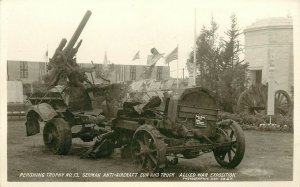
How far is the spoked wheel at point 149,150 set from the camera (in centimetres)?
437

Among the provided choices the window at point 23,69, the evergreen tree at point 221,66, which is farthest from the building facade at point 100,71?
the evergreen tree at point 221,66

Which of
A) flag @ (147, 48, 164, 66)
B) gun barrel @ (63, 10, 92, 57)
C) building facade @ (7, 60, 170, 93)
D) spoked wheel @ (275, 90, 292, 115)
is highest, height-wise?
gun barrel @ (63, 10, 92, 57)

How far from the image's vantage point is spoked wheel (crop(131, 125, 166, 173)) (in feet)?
14.3

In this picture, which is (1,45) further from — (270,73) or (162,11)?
(270,73)

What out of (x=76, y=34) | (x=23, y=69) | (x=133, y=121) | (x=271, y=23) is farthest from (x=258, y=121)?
(x=23, y=69)

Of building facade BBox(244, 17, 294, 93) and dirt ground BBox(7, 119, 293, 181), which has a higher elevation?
building facade BBox(244, 17, 294, 93)

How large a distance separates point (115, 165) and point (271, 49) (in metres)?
3.15

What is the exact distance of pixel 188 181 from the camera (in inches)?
187

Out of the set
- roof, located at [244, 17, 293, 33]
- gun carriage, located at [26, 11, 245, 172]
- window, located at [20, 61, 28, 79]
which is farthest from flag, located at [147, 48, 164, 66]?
window, located at [20, 61, 28, 79]

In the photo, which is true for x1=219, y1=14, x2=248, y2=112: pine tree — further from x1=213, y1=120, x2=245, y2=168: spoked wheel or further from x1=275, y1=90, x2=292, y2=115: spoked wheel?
x1=213, y1=120, x2=245, y2=168: spoked wheel

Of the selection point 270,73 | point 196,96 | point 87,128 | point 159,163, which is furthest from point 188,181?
point 270,73

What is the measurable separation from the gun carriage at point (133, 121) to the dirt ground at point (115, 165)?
14cm

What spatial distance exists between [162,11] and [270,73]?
2566mm

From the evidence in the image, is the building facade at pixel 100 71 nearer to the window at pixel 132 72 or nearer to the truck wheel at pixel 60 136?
the window at pixel 132 72
